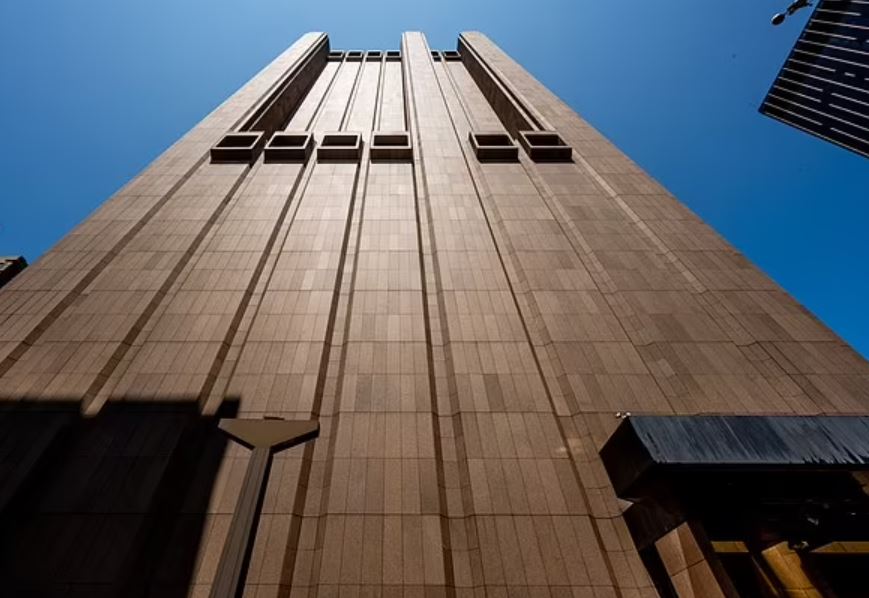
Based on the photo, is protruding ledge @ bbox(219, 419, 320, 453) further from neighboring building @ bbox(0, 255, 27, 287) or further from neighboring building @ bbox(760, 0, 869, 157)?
neighboring building @ bbox(760, 0, 869, 157)

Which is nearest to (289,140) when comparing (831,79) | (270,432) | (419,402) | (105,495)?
(419,402)

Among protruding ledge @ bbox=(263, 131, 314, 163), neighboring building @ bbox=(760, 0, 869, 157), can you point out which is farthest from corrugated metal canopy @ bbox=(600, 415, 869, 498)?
neighboring building @ bbox=(760, 0, 869, 157)

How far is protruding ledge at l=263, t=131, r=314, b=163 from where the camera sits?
27.5 m

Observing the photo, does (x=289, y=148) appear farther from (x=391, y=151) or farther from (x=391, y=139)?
(x=391, y=139)

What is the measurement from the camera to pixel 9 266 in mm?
26266

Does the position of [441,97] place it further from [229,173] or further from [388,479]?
[388,479]

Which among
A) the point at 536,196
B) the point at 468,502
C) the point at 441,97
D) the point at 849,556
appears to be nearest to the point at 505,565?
the point at 468,502

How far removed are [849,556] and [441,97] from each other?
41917 millimetres

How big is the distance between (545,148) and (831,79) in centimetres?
7129

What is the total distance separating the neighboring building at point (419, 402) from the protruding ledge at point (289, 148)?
4.04m

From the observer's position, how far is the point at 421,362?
15.3 m

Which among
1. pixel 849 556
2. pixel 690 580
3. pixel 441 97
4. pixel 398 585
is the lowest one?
pixel 849 556

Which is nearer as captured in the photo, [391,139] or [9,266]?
[9,266]

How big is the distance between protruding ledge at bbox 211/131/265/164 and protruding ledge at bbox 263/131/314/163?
768mm
